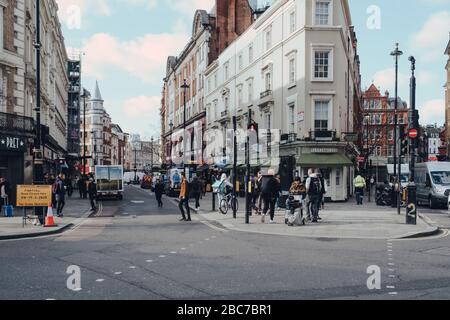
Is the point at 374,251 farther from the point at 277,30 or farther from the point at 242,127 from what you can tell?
the point at 242,127

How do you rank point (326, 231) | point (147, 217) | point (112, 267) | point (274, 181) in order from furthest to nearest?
point (147, 217), point (274, 181), point (326, 231), point (112, 267)

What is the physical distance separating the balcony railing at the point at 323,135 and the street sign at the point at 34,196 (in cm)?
2129

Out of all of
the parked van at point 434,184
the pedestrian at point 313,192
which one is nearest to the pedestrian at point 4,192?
the pedestrian at point 313,192

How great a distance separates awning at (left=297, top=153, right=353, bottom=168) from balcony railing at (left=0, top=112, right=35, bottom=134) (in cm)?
1689

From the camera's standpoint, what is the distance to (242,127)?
162ft

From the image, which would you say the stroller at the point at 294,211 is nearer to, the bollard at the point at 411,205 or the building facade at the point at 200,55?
the bollard at the point at 411,205

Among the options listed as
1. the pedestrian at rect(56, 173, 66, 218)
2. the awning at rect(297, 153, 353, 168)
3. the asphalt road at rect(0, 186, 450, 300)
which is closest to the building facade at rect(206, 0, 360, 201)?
the awning at rect(297, 153, 353, 168)

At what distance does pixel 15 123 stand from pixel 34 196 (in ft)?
36.0

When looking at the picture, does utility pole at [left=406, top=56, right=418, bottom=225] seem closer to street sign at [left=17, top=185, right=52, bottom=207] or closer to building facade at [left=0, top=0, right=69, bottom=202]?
street sign at [left=17, top=185, right=52, bottom=207]

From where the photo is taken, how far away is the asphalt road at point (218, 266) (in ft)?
25.1

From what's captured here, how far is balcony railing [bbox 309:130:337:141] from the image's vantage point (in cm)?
3516

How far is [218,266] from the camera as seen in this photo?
32.4 ft
